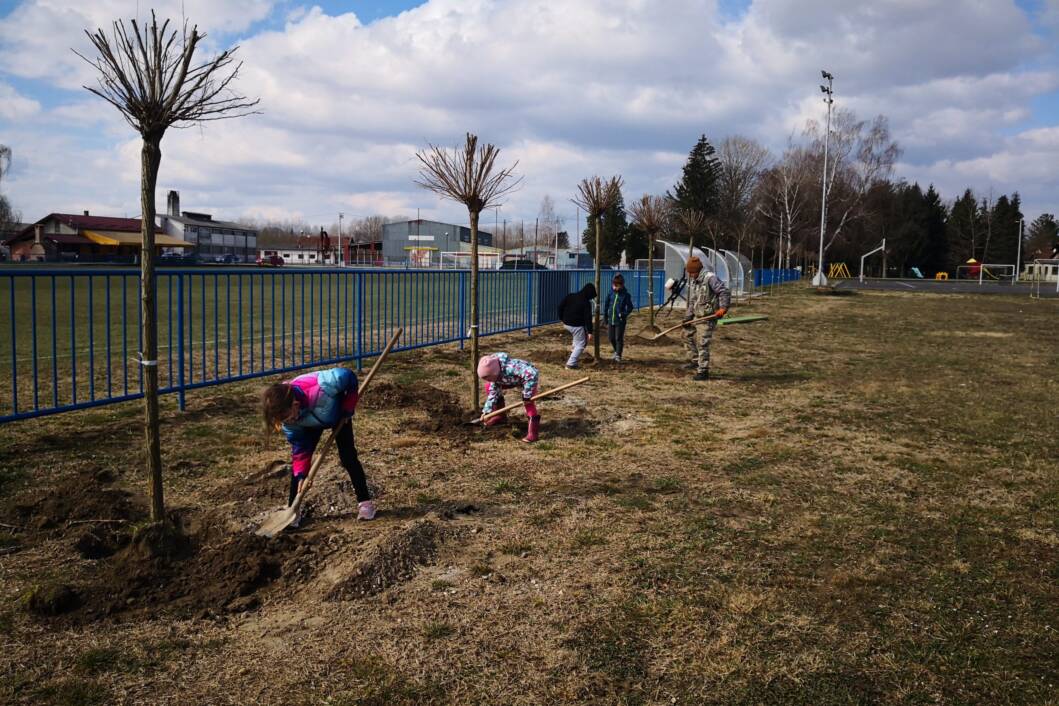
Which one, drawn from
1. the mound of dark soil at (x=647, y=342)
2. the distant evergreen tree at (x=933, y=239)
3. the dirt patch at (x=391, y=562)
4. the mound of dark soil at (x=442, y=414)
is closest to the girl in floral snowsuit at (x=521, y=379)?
the mound of dark soil at (x=442, y=414)

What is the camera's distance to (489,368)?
6531mm

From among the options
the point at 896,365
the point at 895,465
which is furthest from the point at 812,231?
the point at 895,465

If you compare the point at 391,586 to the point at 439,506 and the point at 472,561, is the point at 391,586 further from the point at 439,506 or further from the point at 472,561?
the point at 439,506

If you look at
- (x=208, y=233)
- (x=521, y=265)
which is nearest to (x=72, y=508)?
(x=521, y=265)

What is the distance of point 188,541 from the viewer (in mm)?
4258

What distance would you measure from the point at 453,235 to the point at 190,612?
8456cm

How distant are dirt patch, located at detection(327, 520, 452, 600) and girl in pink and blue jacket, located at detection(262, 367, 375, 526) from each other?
0.60 m

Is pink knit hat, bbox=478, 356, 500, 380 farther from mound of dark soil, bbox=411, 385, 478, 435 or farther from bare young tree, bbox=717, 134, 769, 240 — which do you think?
bare young tree, bbox=717, 134, 769, 240

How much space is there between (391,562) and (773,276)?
137 feet

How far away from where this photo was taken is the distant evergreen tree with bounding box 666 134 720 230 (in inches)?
2425

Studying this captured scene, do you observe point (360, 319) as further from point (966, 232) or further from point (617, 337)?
point (966, 232)

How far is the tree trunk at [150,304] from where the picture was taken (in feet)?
12.3

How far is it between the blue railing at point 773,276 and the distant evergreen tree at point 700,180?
865 cm

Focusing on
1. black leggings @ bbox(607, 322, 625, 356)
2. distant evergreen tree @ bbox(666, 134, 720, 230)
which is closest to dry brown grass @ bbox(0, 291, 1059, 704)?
black leggings @ bbox(607, 322, 625, 356)
